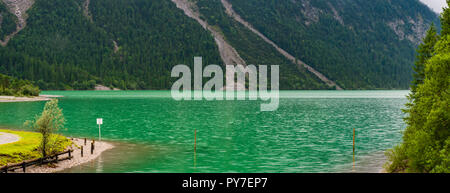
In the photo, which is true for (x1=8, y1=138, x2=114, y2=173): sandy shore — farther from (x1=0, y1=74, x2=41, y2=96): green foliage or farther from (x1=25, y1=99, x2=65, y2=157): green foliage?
(x1=0, y1=74, x2=41, y2=96): green foliage

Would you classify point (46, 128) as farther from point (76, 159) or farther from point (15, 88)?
point (15, 88)

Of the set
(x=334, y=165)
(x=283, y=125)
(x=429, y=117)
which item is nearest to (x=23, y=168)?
(x=334, y=165)

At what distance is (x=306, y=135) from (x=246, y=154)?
1689cm

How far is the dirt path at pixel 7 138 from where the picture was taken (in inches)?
1339

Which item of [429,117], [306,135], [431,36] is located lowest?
[306,135]

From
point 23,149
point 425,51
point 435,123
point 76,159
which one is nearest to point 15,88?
point 76,159

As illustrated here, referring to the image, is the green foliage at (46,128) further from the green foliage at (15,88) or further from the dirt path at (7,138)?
the green foliage at (15,88)

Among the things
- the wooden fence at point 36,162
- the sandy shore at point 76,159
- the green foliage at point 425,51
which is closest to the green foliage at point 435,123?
the green foliage at point 425,51

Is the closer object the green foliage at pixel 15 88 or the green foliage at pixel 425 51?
the green foliage at pixel 425 51

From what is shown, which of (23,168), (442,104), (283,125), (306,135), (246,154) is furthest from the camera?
(283,125)

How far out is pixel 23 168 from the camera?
27469 millimetres

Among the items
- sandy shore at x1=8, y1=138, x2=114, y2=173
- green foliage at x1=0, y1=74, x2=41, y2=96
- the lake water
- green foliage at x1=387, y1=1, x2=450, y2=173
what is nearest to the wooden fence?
sandy shore at x1=8, y1=138, x2=114, y2=173

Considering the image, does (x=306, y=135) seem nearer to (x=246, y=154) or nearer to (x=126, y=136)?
(x=246, y=154)
